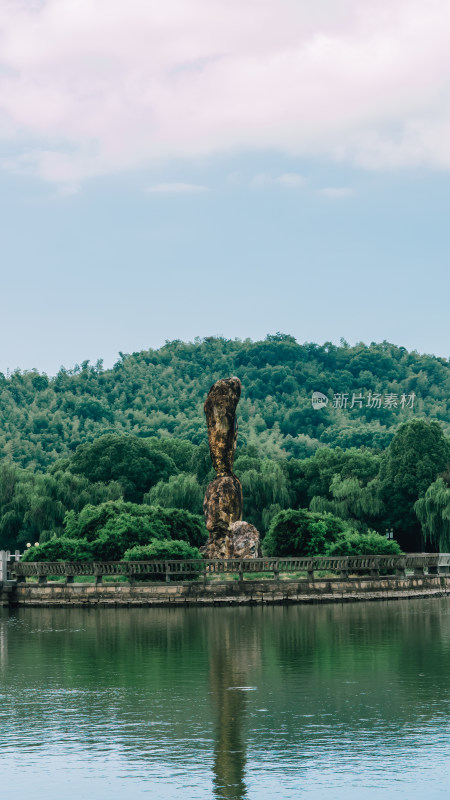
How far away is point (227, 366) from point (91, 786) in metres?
176

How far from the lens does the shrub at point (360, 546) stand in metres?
51.2

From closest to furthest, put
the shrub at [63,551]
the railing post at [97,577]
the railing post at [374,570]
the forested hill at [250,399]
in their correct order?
1. the railing post at [97,577]
2. the railing post at [374,570]
3. the shrub at [63,551]
4. the forested hill at [250,399]

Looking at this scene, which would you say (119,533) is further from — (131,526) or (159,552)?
(159,552)

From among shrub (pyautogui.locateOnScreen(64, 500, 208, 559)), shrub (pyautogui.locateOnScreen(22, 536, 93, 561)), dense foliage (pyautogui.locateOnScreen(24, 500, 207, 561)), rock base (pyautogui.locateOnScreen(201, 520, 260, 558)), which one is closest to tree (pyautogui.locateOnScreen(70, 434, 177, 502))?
shrub (pyautogui.locateOnScreen(64, 500, 208, 559))

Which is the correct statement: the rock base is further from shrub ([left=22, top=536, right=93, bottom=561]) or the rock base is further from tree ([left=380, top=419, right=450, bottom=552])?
tree ([left=380, top=419, right=450, bottom=552])

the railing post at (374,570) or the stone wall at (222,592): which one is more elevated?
Answer: the railing post at (374,570)

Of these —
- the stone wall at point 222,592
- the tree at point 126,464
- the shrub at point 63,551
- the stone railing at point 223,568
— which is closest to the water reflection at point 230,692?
the stone wall at point 222,592

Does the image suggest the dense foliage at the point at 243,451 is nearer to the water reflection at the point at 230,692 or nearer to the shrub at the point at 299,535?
the shrub at the point at 299,535

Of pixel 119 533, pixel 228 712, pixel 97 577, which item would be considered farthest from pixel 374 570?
pixel 228 712

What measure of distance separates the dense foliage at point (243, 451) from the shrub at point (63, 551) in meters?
0.21

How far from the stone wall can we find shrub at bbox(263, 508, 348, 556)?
5.80 meters

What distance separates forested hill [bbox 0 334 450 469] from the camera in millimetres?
132125

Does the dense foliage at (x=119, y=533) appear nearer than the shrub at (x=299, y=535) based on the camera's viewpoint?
Yes

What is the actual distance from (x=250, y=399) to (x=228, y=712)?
15013cm
